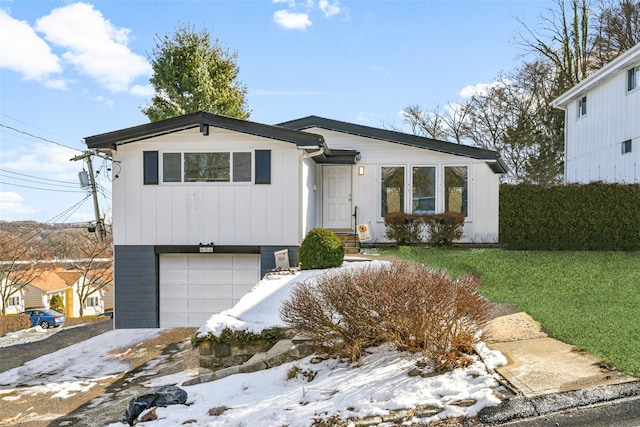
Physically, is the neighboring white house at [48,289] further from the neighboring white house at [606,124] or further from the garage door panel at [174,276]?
the neighboring white house at [606,124]

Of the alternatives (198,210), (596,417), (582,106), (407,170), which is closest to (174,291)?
(198,210)

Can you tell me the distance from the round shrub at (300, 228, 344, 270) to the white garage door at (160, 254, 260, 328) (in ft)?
5.88

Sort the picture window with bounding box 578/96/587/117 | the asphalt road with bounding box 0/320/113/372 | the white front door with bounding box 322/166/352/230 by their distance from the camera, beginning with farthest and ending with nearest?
the picture window with bounding box 578/96/587/117 < the white front door with bounding box 322/166/352/230 < the asphalt road with bounding box 0/320/113/372

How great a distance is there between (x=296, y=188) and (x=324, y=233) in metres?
1.44

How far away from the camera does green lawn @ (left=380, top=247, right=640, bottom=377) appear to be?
5516 millimetres

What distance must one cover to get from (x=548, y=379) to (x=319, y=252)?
20.0 ft

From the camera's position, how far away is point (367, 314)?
503 centimetres

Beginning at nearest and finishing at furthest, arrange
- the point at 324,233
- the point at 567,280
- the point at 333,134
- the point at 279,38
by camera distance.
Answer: the point at 567,280
the point at 324,233
the point at 279,38
the point at 333,134

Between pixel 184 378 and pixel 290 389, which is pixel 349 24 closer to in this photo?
pixel 184 378

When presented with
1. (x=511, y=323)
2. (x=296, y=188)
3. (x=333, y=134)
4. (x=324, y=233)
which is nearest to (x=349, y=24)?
(x=333, y=134)

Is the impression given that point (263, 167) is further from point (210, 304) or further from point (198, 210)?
point (210, 304)

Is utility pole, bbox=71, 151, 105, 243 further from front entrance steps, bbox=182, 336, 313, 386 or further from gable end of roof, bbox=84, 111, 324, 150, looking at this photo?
front entrance steps, bbox=182, 336, 313, 386

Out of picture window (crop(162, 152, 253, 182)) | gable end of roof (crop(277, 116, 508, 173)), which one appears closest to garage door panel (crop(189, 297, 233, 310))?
picture window (crop(162, 152, 253, 182))

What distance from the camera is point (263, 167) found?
36.9ft
